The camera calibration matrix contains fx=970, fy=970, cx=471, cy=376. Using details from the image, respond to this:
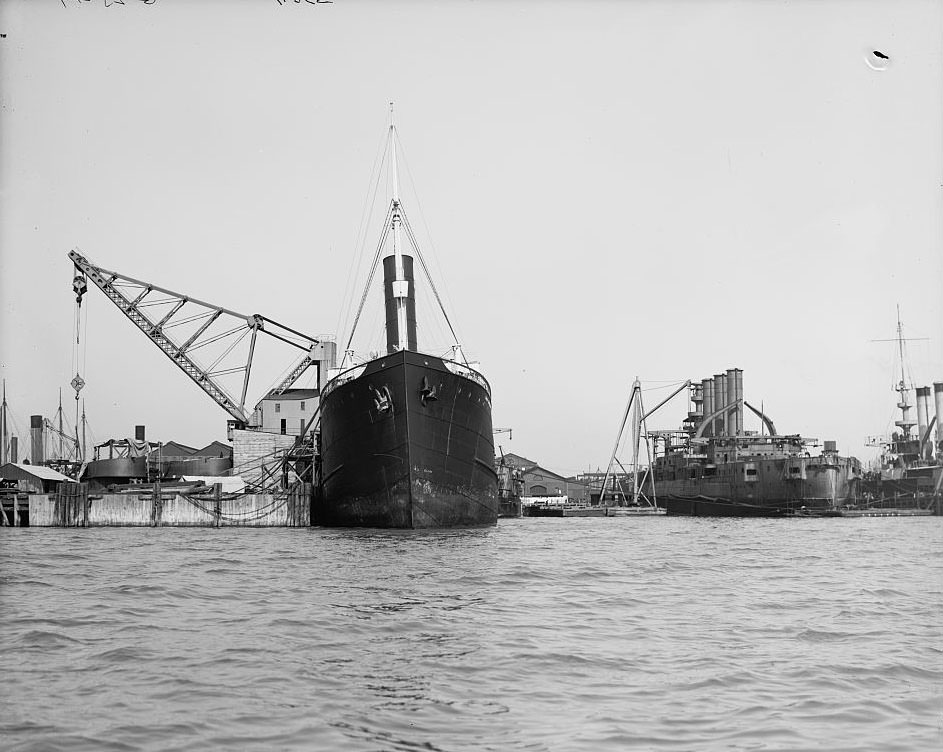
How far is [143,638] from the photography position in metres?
10.5

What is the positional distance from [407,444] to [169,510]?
19126 mm

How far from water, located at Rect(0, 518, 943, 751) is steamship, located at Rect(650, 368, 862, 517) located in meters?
55.9

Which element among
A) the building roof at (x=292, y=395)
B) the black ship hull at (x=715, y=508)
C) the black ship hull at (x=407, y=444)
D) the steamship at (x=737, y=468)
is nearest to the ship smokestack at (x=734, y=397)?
the steamship at (x=737, y=468)

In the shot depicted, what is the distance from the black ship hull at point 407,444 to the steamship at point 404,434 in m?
0.03

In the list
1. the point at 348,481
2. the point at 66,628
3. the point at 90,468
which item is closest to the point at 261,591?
the point at 66,628

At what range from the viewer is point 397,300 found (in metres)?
35.9

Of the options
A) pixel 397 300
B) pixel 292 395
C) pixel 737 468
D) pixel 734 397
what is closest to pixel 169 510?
pixel 397 300

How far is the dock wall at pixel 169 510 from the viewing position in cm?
4447

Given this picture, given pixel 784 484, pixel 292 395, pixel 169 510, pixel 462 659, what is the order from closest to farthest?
pixel 462 659
pixel 169 510
pixel 292 395
pixel 784 484

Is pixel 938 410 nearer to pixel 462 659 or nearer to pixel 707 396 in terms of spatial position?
pixel 707 396

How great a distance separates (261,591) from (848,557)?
15.9m

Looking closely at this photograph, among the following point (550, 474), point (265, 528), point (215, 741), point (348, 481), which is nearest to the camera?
point (215, 741)

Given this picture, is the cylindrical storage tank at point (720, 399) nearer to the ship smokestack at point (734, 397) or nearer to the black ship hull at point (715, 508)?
the ship smokestack at point (734, 397)

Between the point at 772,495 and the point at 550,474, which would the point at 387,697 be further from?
the point at 550,474
